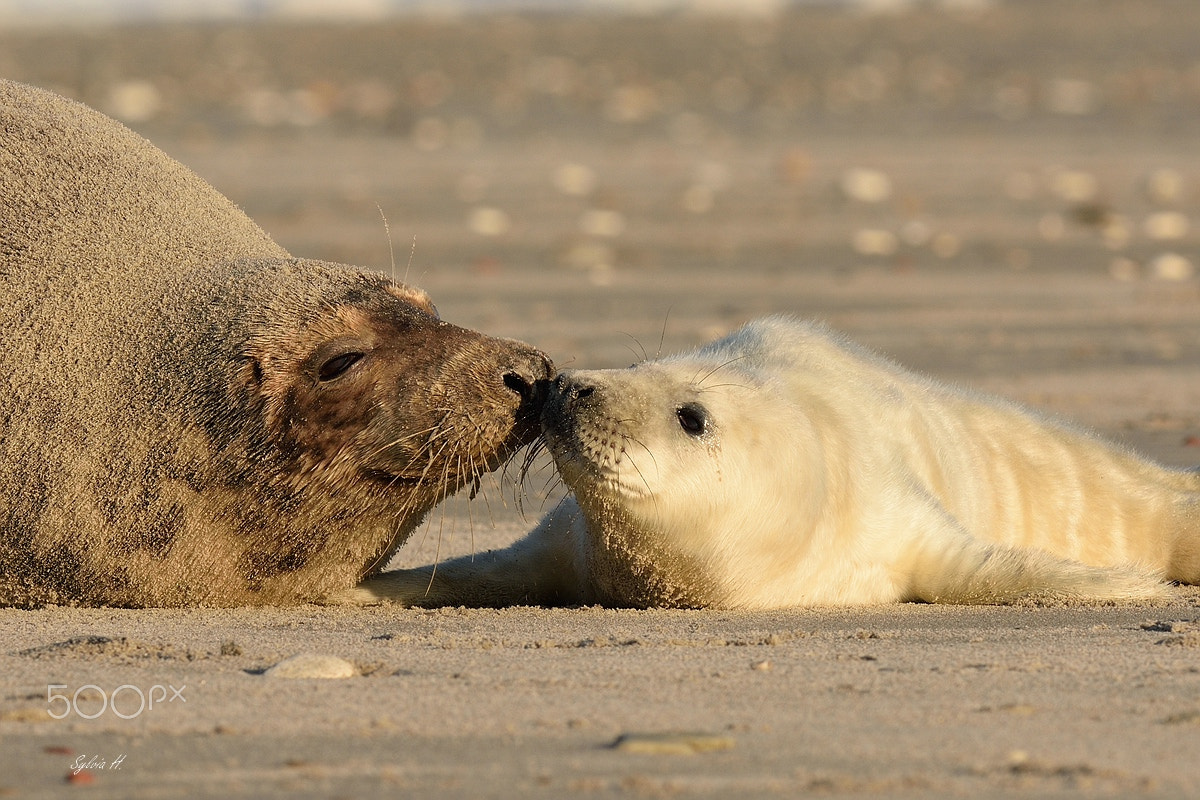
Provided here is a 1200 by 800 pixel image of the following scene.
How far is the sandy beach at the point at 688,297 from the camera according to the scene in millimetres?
3246

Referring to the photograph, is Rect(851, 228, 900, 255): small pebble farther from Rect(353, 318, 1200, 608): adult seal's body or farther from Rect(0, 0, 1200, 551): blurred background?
Rect(353, 318, 1200, 608): adult seal's body

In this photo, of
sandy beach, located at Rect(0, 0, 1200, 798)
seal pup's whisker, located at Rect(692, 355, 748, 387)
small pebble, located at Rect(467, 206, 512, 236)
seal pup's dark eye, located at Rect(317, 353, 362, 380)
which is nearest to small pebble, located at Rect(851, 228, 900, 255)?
sandy beach, located at Rect(0, 0, 1200, 798)

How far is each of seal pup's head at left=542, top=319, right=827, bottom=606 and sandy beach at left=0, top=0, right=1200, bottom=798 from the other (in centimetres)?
15

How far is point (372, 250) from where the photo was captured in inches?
511

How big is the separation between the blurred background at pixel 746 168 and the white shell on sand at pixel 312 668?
88.7 inches

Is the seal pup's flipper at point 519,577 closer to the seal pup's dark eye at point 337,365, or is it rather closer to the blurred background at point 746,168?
the seal pup's dark eye at point 337,365

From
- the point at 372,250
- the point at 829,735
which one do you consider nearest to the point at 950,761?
the point at 829,735

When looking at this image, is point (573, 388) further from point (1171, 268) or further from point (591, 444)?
point (1171, 268)

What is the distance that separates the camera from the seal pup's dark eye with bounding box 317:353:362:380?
15.7ft

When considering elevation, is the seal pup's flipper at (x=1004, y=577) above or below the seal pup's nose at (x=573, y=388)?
below

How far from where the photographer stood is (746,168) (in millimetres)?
17391

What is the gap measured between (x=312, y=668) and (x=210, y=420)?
1.05 metres

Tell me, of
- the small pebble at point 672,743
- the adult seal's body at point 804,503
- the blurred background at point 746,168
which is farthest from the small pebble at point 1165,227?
the small pebble at point 672,743

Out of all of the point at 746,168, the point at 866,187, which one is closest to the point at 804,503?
the point at 866,187
